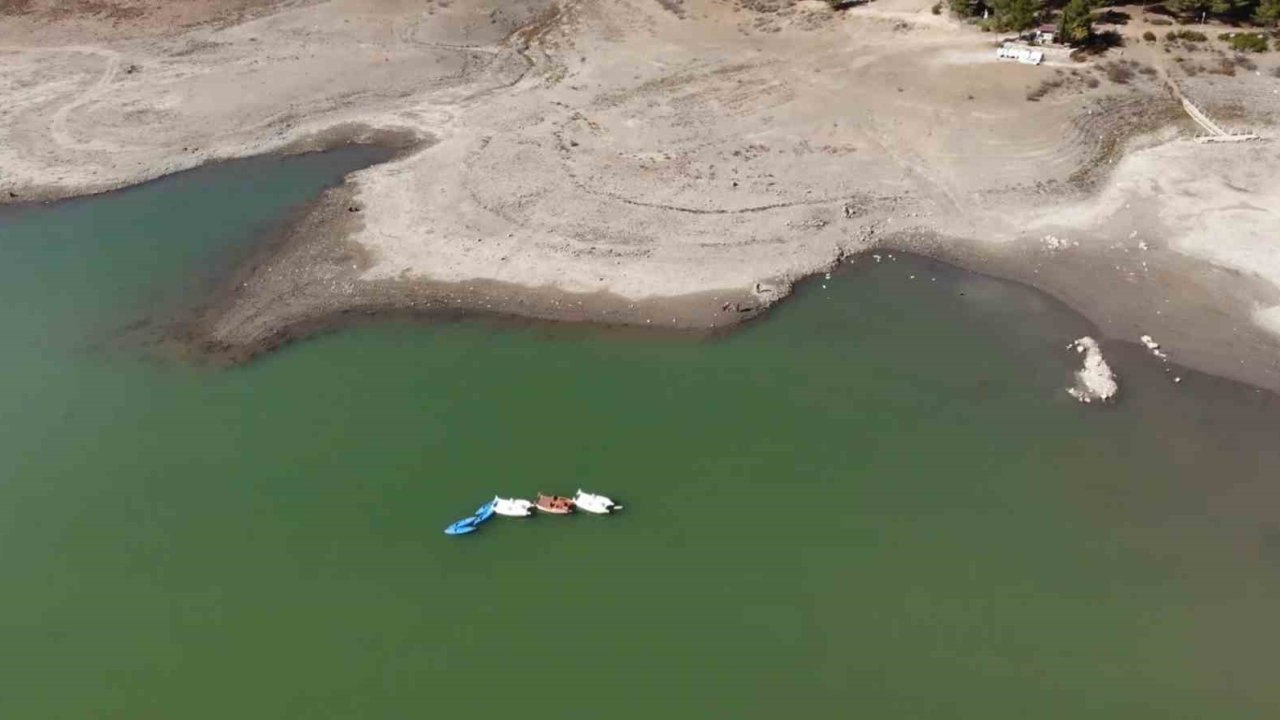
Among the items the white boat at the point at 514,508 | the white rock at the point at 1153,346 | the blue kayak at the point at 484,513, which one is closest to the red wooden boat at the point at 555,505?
the white boat at the point at 514,508

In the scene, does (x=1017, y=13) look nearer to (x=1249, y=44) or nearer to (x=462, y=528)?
(x=1249, y=44)

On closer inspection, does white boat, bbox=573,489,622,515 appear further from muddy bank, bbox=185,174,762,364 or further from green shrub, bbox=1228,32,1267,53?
green shrub, bbox=1228,32,1267,53

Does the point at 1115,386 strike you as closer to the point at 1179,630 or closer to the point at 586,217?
the point at 1179,630

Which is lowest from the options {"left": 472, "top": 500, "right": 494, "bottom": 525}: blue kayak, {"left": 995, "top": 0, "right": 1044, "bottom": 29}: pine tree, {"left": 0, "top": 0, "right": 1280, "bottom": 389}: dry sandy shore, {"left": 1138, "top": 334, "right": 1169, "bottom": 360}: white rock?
{"left": 472, "top": 500, "right": 494, "bottom": 525}: blue kayak

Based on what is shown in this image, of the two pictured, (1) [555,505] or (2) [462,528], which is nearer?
(2) [462,528]

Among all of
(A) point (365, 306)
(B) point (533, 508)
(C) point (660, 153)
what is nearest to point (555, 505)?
(B) point (533, 508)

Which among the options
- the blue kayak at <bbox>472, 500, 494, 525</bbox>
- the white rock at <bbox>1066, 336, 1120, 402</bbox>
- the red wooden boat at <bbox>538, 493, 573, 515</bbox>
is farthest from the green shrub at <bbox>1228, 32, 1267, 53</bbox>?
the blue kayak at <bbox>472, 500, 494, 525</bbox>
